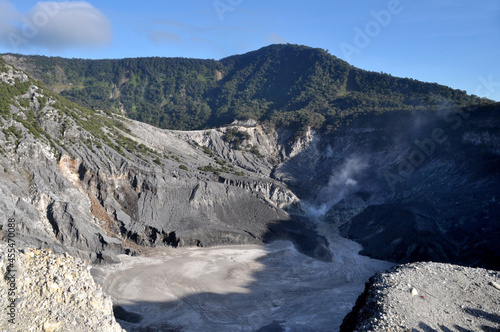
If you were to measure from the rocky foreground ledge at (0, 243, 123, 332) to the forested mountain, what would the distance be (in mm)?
65058

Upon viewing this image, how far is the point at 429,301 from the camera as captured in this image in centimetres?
1534

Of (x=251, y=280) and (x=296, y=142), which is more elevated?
(x=296, y=142)

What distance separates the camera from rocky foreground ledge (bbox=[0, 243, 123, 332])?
10891 millimetres

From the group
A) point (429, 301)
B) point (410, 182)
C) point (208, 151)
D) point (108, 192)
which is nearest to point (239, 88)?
point (208, 151)

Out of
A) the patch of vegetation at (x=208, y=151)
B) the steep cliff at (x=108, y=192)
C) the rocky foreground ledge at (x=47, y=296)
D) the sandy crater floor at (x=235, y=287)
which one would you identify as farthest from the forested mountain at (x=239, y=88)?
the rocky foreground ledge at (x=47, y=296)

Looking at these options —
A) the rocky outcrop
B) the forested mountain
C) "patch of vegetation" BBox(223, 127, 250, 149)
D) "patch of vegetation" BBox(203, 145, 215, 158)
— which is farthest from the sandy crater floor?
the forested mountain

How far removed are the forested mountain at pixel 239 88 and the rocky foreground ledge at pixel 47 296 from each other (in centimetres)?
6506

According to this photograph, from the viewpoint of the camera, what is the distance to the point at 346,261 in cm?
3606

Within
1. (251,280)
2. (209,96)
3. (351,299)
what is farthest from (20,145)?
(209,96)

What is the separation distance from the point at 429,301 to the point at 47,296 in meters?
14.6

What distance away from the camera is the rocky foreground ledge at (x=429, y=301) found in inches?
547

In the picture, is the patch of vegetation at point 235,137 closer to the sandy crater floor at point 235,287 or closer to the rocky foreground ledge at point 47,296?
the sandy crater floor at point 235,287

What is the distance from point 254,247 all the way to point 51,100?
2846 centimetres

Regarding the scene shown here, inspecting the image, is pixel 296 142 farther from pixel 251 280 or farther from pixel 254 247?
pixel 251 280
